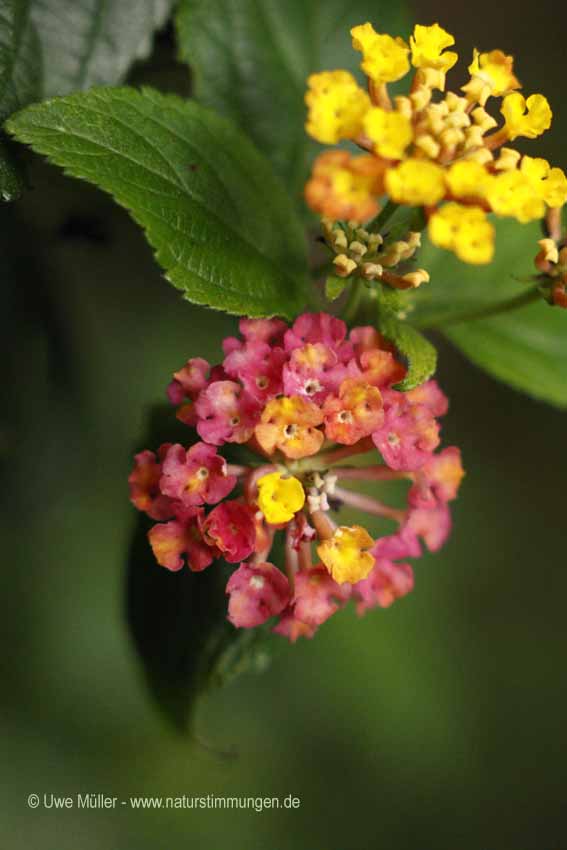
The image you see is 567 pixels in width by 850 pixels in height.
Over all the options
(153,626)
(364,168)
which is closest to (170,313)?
(153,626)

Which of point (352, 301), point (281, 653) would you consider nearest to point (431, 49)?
point (352, 301)

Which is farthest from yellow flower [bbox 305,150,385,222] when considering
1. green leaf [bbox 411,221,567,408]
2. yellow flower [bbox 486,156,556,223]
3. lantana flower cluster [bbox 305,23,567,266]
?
green leaf [bbox 411,221,567,408]

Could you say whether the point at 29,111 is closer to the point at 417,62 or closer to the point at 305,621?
the point at 417,62

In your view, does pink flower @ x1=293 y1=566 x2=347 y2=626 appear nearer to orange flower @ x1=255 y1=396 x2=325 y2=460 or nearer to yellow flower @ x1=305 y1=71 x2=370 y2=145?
orange flower @ x1=255 y1=396 x2=325 y2=460

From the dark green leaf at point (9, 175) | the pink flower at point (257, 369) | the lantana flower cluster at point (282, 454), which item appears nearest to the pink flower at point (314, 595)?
the lantana flower cluster at point (282, 454)

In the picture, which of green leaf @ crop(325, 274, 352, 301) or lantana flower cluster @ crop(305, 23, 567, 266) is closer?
lantana flower cluster @ crop(305, 23, 567, 266)

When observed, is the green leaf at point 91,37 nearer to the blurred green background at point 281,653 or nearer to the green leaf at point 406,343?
the blurred green background at point 281,653
